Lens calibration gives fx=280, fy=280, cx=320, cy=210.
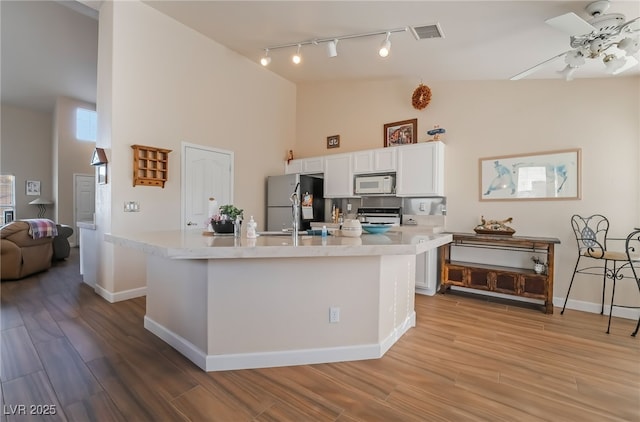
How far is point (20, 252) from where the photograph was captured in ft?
13.5

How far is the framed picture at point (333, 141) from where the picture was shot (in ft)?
16.8

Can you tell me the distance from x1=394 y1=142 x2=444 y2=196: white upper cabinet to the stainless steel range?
400 mm

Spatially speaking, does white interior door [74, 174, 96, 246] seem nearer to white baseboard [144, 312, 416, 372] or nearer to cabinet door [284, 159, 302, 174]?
cabinet door [284, 159, 302, 174]

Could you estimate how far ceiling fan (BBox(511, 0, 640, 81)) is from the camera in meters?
2.09

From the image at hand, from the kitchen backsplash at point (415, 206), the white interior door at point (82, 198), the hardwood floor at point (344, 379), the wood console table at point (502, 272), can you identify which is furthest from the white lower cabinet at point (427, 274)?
the white interior door at point (82, 198)

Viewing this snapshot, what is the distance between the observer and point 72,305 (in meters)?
3.11

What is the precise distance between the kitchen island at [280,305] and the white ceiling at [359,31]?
2253 millimetres

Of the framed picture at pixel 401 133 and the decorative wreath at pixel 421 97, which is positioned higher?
the decorative wreath at pixel 421 97

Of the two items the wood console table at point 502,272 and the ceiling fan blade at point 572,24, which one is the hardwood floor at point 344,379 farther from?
the ceiling fan blade at point 572,24

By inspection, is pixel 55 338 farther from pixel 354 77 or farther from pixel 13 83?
pixel 13 83

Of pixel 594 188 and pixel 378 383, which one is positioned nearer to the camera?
pixel 378 383

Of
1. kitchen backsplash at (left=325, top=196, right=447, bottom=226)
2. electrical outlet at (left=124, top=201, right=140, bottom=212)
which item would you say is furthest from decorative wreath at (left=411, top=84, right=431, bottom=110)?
electrical outlet at (left=124, top=201, right=140, bottom=212)

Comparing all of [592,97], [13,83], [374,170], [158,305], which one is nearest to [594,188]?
[592,97]

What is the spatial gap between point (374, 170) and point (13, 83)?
8089 mm
